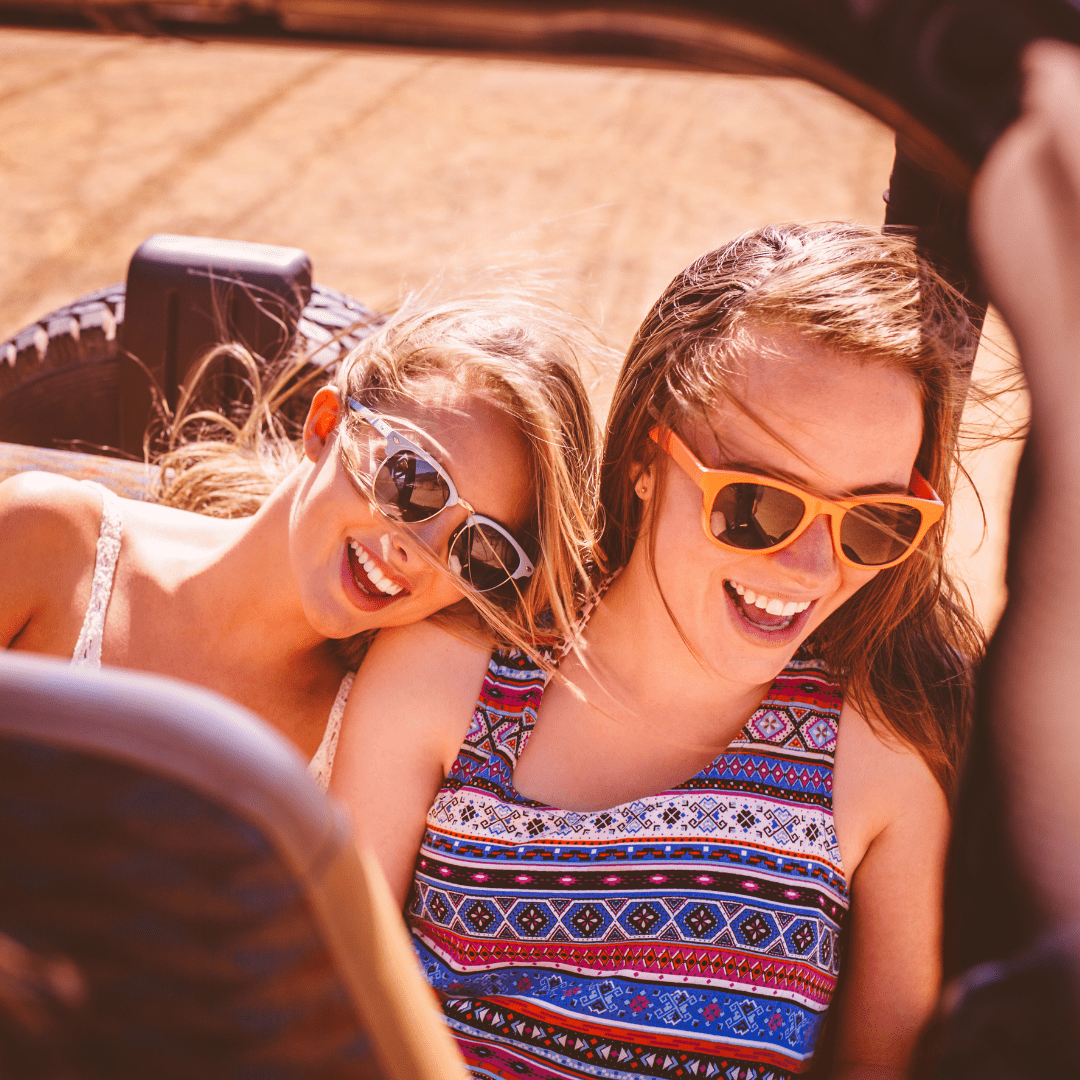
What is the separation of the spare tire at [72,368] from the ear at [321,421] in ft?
2.42

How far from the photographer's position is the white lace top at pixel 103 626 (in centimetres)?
166

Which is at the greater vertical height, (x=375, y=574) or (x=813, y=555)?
(x=813, y=555)

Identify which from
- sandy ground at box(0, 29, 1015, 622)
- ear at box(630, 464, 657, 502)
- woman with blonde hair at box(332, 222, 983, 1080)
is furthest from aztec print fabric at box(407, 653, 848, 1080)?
sandy ground at box(0, 29, 1015, 622)

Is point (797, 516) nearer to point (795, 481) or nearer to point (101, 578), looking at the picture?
point (795, 481)

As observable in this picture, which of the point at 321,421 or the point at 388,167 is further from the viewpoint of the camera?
the point at 388,167

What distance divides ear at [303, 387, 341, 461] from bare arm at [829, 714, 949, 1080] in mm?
910

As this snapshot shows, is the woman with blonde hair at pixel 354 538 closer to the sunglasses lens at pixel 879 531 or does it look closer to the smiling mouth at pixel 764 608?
the smiling mouth at pixel 764 608

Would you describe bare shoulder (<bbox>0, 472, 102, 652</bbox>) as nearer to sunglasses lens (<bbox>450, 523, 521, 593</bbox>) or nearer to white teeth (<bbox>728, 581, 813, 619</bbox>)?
sunglasses lens (<bbox>450, 523, 521, 593</bbox>)

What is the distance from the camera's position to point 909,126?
819mm

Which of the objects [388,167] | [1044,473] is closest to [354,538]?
[1044,473]

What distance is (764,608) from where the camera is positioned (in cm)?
145

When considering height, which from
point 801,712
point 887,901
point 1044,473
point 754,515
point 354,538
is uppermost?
point 1044,473

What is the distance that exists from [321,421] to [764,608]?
75cm

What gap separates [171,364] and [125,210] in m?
3.40
